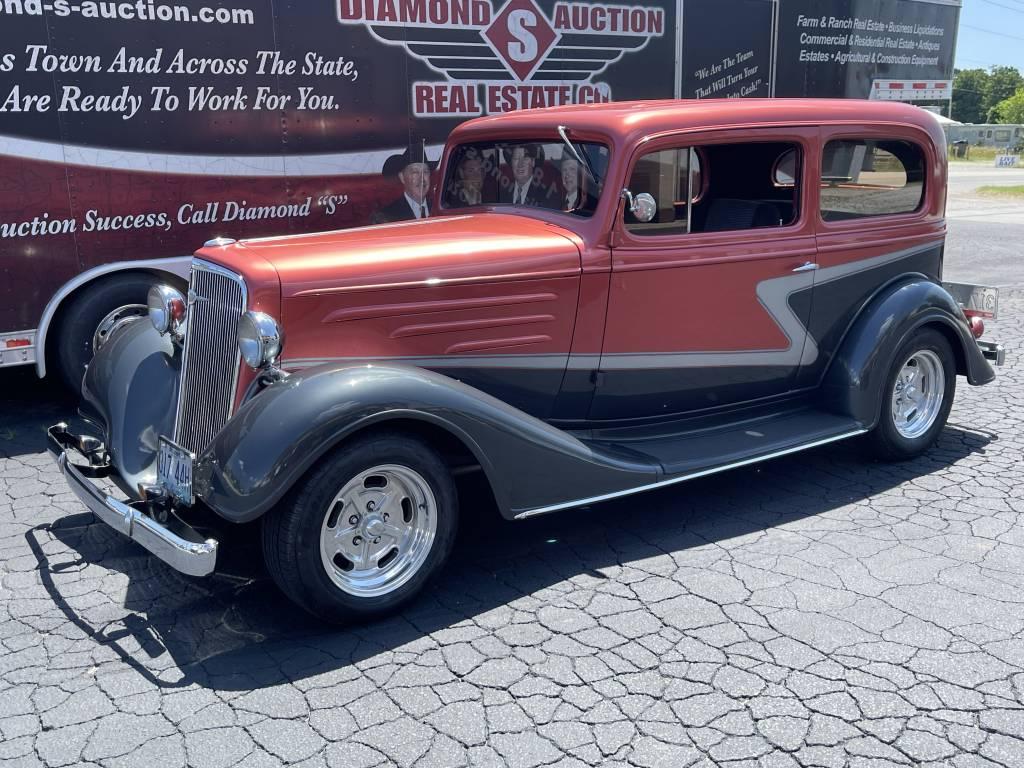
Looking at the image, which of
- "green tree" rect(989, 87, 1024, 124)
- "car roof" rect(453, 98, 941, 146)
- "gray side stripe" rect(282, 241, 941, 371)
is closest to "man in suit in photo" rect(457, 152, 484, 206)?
"car roof" rect(453, 98, 941, 146)

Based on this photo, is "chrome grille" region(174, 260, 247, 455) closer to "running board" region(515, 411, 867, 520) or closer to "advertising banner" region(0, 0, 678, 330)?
"running board" region(515, 411, 867, 520)

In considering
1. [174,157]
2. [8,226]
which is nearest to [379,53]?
[174,157]

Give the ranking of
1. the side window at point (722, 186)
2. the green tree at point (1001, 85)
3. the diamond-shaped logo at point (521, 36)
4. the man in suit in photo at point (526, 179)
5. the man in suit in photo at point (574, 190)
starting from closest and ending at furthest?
the man in suit in photo at point (574, 190) → the side window at point (722, 186) → the man in suit in photo at point (526, 179) → the diamond-shaped logo at point (521, 36) → the green tree at point (1001, 85)

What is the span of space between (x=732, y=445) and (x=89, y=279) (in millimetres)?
4055

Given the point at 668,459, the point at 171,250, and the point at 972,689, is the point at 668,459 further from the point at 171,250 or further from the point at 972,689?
the point at 171,250

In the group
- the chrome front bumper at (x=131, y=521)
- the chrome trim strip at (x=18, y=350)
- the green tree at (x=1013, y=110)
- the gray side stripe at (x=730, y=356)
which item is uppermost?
the green tree at (x=1013, y=110)

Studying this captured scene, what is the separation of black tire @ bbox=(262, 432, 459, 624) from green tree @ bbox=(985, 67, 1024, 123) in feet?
351

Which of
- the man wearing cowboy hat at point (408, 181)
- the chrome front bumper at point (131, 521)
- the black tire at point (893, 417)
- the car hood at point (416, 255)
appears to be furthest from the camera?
the man wearing cowboy hat at point (408, 181)

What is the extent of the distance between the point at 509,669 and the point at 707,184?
2858mm

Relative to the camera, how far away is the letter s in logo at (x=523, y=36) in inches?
280

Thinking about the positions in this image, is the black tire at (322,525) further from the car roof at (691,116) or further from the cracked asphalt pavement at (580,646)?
the car roof at (691,116)

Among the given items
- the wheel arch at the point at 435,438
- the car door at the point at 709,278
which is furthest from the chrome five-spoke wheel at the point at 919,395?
the wheel arch at the point at 435,438

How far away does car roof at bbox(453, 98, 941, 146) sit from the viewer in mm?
4285

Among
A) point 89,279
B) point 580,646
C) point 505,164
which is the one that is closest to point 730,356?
point 505,164
